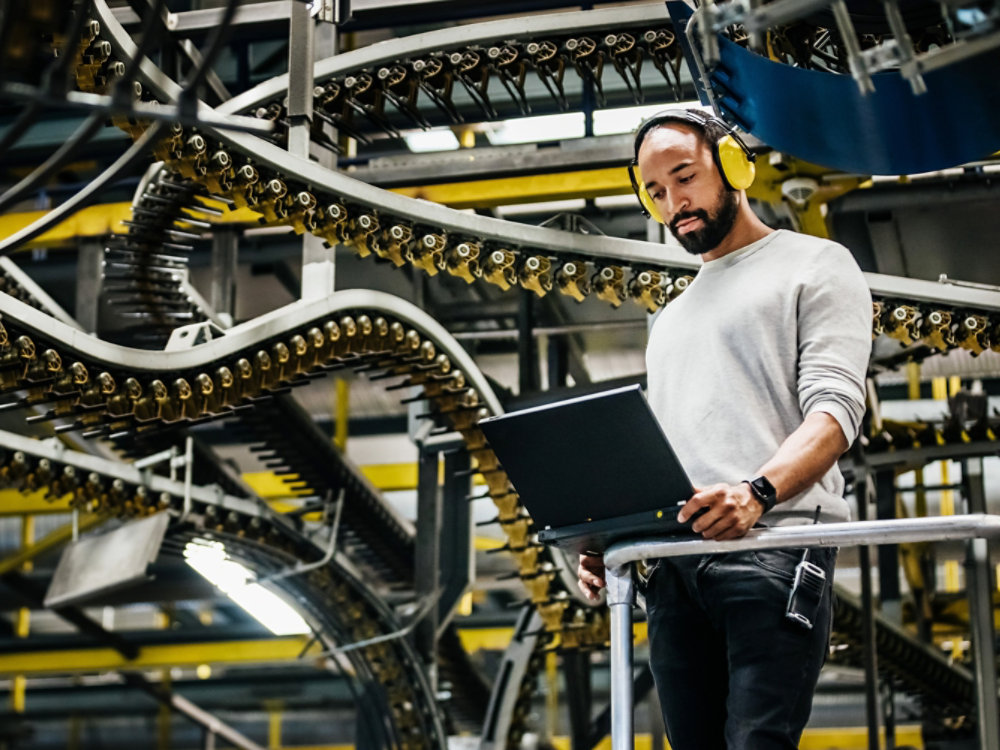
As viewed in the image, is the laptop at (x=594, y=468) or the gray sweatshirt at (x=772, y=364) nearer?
the laptop at (x=594, y=468)

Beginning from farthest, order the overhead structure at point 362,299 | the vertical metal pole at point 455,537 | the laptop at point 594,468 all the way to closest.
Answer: the vertical metal pole at point 455,537, the overhead structure at point 362,299, the laptop at point 594,468

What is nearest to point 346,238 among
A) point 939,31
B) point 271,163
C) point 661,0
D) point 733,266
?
point 271,163

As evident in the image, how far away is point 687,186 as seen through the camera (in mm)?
2744

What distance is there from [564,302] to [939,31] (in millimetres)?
5528

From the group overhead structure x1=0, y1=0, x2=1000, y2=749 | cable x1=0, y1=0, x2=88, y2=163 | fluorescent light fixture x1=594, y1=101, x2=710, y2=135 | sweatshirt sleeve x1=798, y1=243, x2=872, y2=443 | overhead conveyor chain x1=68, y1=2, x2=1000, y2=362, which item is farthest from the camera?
fluorescent light fixture x1=594, y1=101, x2=710, y2=135

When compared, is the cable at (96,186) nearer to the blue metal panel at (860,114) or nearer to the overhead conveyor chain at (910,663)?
the blue metal panel at (860,114)

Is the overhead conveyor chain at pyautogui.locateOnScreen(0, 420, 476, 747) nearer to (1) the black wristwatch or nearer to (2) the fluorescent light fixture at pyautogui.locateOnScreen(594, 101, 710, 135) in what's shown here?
(2) the fluorescent light fixture at pyautogui.locateOnScreen(594, 101, 710, 135)

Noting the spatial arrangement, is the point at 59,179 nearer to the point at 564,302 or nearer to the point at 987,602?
the point at 564,302

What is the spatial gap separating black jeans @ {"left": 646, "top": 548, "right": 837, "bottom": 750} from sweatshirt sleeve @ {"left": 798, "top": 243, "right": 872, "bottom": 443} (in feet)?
0.82

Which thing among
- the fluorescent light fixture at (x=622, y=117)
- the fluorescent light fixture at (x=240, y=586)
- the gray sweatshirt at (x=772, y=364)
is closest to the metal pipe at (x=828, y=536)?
the gray sweatshirt at (x=772, y=364)

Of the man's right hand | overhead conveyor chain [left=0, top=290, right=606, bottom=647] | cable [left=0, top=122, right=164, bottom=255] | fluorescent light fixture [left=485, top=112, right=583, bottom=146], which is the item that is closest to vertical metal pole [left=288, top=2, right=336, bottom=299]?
overhead conveyor chain [left=0, top=290, right=606, bottom=647]

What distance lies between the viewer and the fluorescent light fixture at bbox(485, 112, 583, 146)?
8.11 meters

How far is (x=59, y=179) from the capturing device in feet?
32.0

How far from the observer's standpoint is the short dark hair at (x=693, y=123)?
9.01ft
